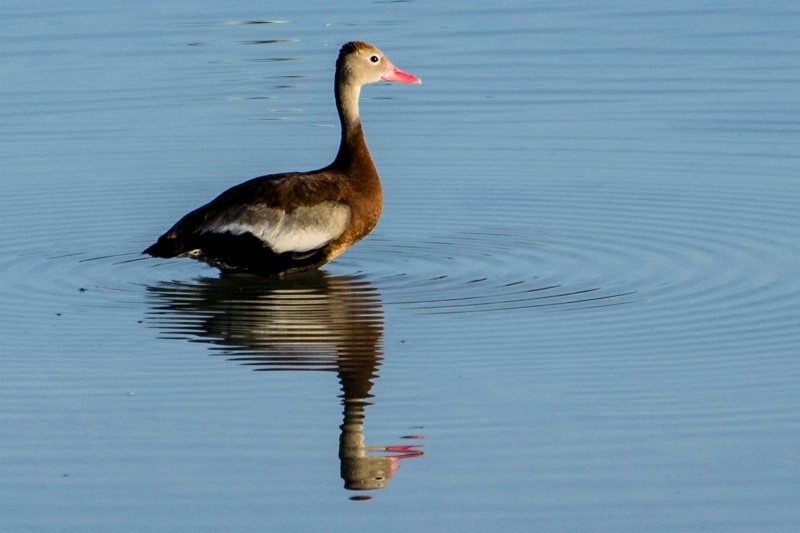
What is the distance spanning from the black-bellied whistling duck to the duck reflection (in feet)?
A: 0.69

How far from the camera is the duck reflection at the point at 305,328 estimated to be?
855 cm

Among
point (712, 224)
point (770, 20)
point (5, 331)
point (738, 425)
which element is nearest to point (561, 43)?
point (770, 20)

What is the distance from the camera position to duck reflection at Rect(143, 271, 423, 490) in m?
8.55

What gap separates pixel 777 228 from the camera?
13.1 meters

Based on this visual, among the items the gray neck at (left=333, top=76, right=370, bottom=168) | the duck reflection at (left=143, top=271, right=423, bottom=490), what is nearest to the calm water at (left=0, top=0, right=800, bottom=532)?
the duck reflection at (left=143, top=271, right=423, bottom=490)

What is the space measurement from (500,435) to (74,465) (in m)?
2.08

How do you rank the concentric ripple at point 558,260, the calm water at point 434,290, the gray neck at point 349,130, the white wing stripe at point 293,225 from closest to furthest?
the calm water at point 434,290, the concentric ripple at point 558,260, the white wing stripe at point 293,225, the gray neck at point 349,130

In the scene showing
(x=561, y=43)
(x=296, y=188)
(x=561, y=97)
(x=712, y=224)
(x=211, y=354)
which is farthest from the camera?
(x=561, y=43)

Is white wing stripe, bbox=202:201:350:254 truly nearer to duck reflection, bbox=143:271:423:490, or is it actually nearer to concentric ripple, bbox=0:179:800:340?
duck reflection, bbox=143:271:423:490

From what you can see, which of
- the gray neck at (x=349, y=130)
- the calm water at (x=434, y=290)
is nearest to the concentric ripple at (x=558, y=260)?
the calm water at (x=434, y=290)

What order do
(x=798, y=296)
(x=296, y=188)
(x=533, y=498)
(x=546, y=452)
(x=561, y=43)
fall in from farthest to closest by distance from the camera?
(x=561, y=43)
(x=296, y=188)
(x=798, y=296)
(x=546, y=452)
(x=533, y=498)

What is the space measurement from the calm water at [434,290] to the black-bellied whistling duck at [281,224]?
9.1 inches

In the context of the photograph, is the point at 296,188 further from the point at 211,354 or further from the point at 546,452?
the point at 546,452

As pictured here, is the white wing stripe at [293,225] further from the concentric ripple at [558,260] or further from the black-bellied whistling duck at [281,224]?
the concentric ripple at [558,260]
